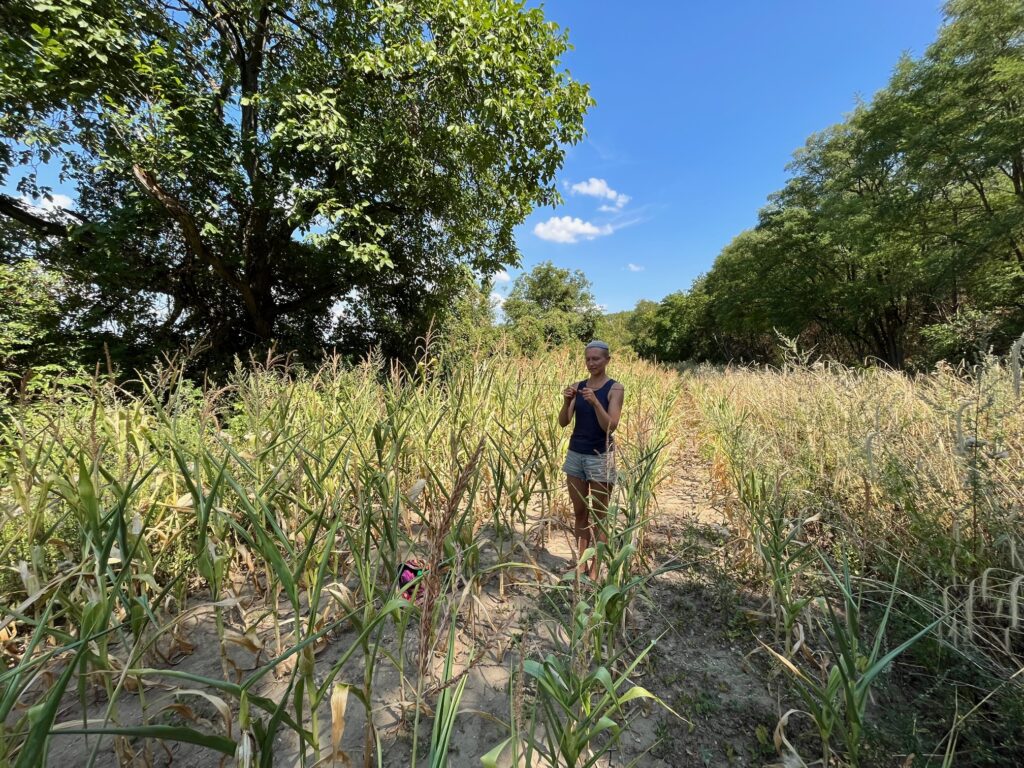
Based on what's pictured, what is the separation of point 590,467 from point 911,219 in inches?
572

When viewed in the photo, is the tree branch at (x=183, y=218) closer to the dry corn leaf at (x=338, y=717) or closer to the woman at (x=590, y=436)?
the woman at (x=590, y=436)

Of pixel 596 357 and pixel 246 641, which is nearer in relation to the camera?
pixel 246 641

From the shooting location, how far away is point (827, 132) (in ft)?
51.9

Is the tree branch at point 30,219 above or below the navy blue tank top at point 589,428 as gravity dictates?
above

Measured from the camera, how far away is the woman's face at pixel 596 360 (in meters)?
2.37

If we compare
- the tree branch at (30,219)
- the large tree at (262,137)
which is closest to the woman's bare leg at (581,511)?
the large tree at (262,137)

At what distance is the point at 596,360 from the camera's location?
2.38 meters

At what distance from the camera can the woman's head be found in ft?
7.79

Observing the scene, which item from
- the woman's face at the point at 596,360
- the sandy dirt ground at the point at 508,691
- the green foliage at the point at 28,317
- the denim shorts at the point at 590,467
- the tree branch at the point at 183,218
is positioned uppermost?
the tree branch at the point at 183,218

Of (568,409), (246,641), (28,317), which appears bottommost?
(246,641)

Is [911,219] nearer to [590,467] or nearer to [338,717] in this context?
[590,467]

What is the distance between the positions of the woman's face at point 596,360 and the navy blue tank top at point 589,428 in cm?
9

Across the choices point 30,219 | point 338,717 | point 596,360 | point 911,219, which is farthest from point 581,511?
point 911,219

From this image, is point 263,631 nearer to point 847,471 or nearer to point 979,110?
point 847,471
